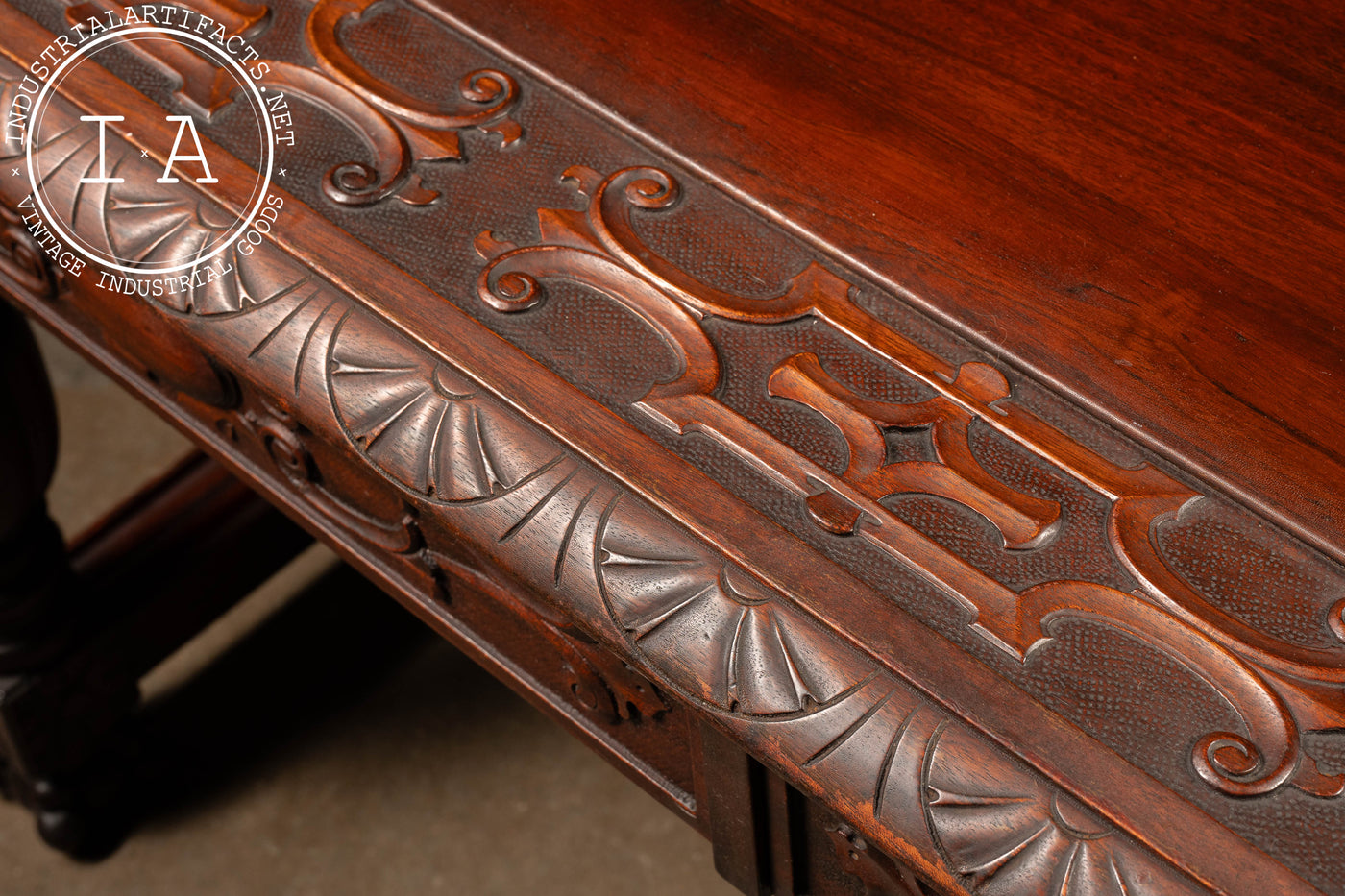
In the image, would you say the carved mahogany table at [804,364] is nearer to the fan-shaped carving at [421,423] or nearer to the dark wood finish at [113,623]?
the fan-shaped carving at [421,423]

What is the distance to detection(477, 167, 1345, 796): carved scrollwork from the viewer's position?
1.66ft

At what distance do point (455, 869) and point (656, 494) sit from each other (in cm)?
86

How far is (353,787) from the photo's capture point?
4.42 feet

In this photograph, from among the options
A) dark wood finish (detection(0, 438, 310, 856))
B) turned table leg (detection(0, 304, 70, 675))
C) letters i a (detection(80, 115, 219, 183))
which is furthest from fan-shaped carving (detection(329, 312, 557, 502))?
dark wood finish (detection(0, 438, 310, 856))

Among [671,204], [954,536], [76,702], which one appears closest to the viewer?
[954,536]

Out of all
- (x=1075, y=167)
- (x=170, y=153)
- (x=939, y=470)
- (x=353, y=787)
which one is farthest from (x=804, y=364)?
(x=353, y=787)

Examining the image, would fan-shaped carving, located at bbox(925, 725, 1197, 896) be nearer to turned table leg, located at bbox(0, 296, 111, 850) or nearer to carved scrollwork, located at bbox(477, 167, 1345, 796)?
carved scrollwork, located at bbox(477, 167, 1345, 796)

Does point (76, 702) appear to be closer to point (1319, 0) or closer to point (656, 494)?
point (656, 494)

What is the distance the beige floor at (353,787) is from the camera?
1296 millimetres

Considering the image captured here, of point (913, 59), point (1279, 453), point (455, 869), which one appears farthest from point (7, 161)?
point (455, 869)

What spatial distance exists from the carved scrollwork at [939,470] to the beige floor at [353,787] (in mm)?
822

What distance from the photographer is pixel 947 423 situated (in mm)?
583

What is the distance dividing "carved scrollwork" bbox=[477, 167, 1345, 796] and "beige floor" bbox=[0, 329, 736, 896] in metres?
0.82

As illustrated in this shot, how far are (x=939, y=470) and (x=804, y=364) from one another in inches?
3.1
